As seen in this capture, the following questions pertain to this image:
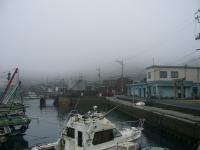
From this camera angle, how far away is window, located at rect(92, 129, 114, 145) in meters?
14.1

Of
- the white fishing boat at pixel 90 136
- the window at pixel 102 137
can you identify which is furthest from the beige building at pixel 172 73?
the window at pixel 102 137

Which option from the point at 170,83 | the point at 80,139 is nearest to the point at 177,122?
the point at 80,139

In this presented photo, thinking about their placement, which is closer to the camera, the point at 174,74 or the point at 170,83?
the point at 170,83

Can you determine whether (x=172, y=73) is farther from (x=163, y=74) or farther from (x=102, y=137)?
(x=102, y=137)

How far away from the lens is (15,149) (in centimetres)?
2633

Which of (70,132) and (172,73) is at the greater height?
(172,73)

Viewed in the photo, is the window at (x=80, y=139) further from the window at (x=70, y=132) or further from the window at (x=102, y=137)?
the window at (x=102, y=137)

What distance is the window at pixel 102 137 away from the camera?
46.4 feet

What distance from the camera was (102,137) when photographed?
1459 cm

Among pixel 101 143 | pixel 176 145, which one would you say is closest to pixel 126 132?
pixel 101 143

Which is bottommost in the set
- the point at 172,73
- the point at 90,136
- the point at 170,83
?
the point at 90,136

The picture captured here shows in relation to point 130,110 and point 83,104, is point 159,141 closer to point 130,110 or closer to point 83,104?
point 130,110

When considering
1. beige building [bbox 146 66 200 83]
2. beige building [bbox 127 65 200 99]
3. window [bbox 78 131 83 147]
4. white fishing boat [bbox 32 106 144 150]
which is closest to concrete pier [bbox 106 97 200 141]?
white fishing boat [bbox 32 106 144 150]

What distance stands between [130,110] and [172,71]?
79.3 feet
